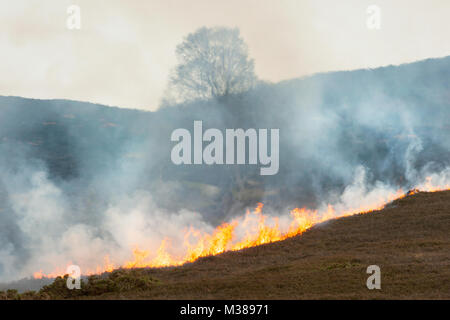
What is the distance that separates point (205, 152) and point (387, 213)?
25208 mm

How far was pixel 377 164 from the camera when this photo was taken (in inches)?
2251

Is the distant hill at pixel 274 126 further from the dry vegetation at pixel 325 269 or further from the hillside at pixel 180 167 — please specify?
the dry vegetation at pixel 325 269

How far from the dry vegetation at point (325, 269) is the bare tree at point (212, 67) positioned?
22692 mm

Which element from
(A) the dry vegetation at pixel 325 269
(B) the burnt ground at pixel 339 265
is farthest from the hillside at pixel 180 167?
(A) the dry vegetation at pixel 325 269

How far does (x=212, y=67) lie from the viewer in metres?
52.0

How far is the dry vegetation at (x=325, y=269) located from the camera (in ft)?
57.2

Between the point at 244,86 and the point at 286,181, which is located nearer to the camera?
the point at 244,86

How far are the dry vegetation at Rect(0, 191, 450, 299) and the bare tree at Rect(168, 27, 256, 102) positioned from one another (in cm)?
2269

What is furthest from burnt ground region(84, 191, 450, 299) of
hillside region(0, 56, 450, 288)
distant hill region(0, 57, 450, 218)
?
distant hill region(0, 57, 450, 218)

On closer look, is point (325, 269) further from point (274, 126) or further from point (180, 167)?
point (274, 126)
